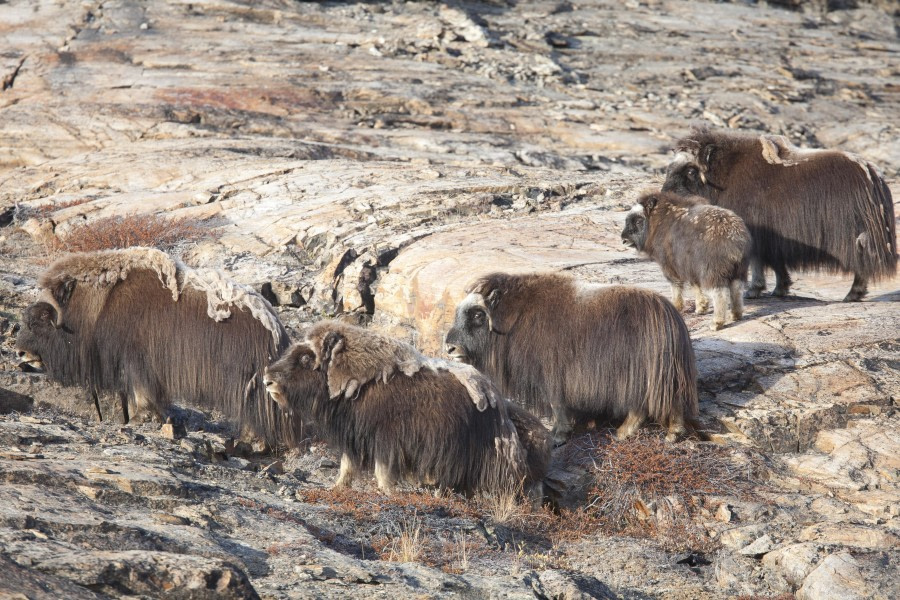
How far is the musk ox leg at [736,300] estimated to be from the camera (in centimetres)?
699

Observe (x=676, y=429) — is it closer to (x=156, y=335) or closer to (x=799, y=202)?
(x=799, y=202)

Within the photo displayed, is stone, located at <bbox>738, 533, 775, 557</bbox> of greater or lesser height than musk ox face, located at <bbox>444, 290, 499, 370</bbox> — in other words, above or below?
below

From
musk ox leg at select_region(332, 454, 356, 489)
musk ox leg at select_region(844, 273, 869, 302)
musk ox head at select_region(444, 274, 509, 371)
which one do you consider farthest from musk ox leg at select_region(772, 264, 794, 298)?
musk ox leg at select_region(332, 454, 356, 489)

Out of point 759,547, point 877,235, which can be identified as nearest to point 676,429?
point 759,547

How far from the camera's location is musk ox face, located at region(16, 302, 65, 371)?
6.48 meters

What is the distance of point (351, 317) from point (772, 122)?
9.92 m

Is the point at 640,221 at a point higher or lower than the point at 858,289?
higher

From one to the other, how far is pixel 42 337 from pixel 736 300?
443 cm

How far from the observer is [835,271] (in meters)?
7.73

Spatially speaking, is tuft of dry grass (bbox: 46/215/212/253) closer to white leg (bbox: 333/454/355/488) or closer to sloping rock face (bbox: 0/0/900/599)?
sloping rock face (bbox: 0/0/900/599)

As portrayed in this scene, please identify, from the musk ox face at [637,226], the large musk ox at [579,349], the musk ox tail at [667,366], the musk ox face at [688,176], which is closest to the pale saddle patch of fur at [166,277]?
the large musk ox at [579,349]

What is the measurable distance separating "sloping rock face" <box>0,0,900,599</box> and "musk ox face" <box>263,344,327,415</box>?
450 millimetres

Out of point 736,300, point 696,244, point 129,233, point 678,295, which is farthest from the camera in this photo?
A: point 129,233

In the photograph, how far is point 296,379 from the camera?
18.5 ft
